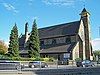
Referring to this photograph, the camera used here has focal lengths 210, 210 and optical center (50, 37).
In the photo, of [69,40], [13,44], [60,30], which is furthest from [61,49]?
[13,44]

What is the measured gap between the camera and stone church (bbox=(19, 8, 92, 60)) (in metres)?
→ 68.7

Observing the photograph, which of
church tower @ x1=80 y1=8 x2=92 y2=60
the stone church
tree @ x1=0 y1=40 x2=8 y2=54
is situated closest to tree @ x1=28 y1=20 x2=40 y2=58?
the stone church

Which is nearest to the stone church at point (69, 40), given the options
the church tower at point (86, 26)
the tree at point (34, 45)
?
the church tower at point (86, 26)

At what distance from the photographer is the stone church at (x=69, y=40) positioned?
68688mm

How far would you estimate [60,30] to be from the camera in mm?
79625

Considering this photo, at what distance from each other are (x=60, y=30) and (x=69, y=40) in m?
7.70

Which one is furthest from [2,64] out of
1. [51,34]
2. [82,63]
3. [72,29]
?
[51,34]

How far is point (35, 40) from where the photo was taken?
65.5 meters

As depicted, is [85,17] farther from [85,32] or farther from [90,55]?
[90,55]

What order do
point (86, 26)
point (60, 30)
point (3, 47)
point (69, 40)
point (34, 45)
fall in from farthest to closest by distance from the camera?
1. point (3, 47)
2. point (60, 30)
3. point (86, 26)
4. point (69, 40)
5. point (34, 45)

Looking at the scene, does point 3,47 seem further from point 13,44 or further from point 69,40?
point 69,40

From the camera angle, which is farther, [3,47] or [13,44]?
[3,47]

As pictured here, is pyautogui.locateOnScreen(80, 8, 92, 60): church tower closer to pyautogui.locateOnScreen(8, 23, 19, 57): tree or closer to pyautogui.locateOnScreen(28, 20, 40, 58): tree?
pyautogui.locateOnScreen(28, 20, 40, 58): tree

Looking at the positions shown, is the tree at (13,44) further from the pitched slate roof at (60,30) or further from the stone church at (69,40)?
the pitched slate roof at (60,30)
